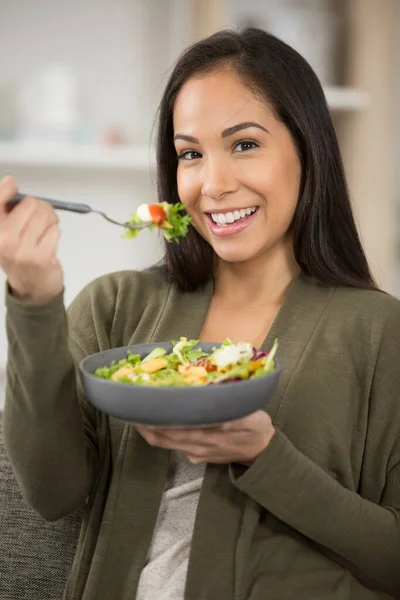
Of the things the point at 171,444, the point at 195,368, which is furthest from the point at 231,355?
the point at 171,444

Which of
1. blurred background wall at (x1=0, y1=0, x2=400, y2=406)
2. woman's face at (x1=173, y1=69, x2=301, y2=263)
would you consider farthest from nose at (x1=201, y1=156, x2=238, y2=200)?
blurred background wall at (x1=0, y1=0, x2=400, y2=406)

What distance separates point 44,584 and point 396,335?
0.77 m

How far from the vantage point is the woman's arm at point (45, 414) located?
125 cm

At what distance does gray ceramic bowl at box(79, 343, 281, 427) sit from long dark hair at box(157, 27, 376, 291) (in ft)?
1.63

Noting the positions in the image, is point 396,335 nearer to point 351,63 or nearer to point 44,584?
point 44,584

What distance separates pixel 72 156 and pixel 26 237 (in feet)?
5.77

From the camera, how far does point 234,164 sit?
1.50 meters

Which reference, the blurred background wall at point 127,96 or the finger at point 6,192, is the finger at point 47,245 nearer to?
the finger at point 6,192

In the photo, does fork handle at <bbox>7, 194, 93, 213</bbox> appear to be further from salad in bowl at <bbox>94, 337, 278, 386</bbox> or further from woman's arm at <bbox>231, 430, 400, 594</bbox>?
woman's arm at <bbox>231, 430, 400, 594</bbox>

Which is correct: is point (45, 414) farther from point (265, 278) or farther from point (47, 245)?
point (265, 278)

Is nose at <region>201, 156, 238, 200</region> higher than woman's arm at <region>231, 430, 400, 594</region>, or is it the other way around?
nose at <region>201, 156, 238, 200</region>

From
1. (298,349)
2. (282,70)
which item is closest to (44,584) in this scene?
(298,349)

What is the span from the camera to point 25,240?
117 centimetres

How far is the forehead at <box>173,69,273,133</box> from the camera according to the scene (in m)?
1.50
